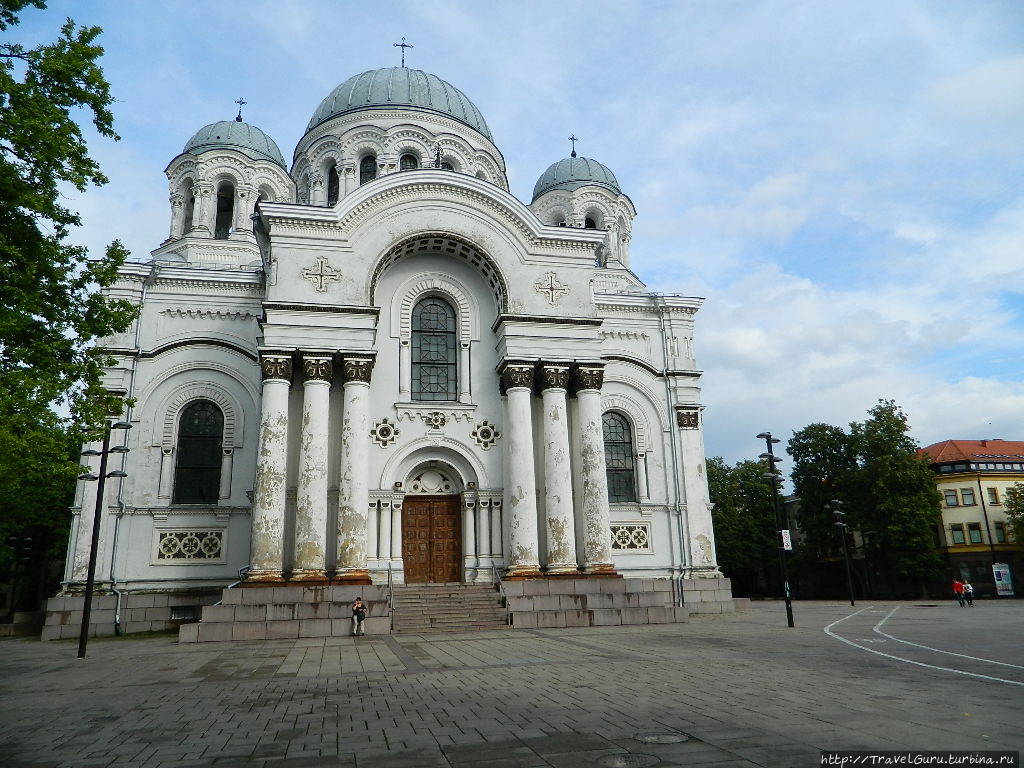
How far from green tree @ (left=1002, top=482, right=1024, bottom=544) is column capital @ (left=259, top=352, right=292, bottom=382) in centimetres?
3980

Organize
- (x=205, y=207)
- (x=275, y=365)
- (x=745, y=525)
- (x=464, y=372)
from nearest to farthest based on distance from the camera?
(x=275, y=365) < (x=464, y=372) < (x=205, y=207) < (x=745, y=525)

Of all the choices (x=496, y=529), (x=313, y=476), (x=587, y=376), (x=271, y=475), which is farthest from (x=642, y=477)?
(x=271, y=475)

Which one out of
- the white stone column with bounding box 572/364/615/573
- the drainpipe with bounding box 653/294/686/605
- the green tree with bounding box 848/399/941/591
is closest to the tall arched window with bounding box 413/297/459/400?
the white stone column with bounding box 572/364/615/573

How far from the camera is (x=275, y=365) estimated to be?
2089 cm

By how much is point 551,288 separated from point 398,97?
14006 mm

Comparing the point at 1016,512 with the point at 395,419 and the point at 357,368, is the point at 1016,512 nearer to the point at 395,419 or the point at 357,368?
the point at 395,419

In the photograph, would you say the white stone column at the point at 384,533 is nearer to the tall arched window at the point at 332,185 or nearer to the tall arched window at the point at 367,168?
the tall arched window at the point at 332,185

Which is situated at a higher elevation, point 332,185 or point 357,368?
point 332,185

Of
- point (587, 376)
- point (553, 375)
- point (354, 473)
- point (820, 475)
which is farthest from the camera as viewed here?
point (820, 475)

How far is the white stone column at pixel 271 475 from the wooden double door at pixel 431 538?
3939 millimetres

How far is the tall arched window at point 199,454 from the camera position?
2286 centimetres

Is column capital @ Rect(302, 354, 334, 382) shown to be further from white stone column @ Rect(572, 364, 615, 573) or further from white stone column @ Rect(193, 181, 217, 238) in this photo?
white stone column @ Rect(193, 181, 217, 238)

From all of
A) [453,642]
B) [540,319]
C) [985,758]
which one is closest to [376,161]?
[540,319]

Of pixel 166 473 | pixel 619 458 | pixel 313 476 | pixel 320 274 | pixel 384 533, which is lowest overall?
pixel 384 533
